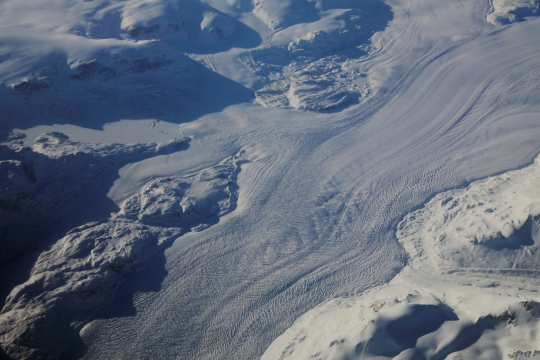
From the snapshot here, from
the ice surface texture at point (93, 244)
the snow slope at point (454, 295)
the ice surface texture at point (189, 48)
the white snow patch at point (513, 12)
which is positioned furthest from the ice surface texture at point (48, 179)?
the white snow patch at point (513, 12)

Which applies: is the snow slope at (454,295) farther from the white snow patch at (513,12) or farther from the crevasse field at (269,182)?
the white snow patch at (513,12)

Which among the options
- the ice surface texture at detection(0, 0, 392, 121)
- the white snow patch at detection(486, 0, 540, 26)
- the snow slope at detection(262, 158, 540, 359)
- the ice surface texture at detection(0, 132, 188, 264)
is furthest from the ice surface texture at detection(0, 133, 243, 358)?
the white snow patch at detection(486, 0, 540, 26)

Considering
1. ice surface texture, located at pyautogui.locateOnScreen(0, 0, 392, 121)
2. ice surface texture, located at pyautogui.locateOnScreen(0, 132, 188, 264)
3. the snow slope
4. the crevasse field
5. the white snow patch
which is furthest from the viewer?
the white snow patch

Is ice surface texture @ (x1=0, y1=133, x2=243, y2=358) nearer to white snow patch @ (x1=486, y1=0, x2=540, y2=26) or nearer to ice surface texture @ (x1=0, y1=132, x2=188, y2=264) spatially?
ice surface texture @ (x1=0, y1=132, x2=188, y2=264)

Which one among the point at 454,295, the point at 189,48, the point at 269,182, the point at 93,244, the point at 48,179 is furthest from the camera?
the point at 189,48

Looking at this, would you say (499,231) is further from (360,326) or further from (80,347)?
(80,347)

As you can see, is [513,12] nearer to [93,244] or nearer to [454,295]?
[454,295]

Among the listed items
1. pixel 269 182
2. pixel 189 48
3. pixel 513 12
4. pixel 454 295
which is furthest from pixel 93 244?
pixel 513 12

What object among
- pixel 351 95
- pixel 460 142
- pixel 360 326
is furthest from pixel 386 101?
pixel 360 326
